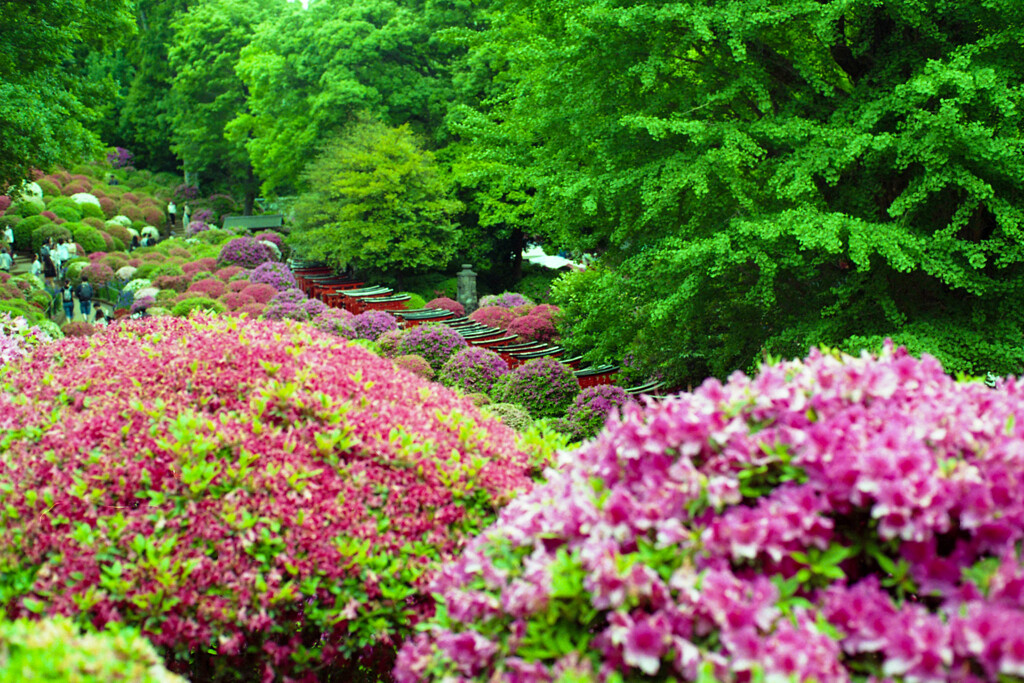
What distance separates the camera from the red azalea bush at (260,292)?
863 inches

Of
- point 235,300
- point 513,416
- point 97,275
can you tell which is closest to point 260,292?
point 235,300

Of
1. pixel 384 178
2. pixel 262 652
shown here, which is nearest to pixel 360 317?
pixel 384 178

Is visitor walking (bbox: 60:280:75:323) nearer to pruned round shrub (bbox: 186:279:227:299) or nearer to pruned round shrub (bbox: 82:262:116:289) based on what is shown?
pruned round shrub (bbox: 82:262:116:289)

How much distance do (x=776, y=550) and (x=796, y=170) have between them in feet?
20.7

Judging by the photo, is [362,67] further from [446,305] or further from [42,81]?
[42,81]

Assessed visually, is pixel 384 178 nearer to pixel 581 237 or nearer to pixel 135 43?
pixel 581 237

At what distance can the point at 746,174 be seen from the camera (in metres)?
9.22

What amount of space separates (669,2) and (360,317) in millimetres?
9943

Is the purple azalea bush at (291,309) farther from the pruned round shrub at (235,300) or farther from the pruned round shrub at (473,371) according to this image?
the pruned round shrub at (473,371)

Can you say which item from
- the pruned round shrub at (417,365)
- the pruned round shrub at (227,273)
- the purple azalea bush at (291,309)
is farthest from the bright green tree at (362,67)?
the pruned round shrub at (417,365)

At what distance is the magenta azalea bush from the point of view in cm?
237

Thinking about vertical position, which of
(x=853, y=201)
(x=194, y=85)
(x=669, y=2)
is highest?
(x=669, y=2)

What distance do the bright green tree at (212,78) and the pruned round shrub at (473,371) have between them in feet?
111

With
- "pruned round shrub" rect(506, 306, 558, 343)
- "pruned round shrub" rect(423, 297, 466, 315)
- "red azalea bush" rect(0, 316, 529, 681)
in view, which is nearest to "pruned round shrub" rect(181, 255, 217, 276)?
"pruned round shrub" rect(423, 297, 466, 315)
